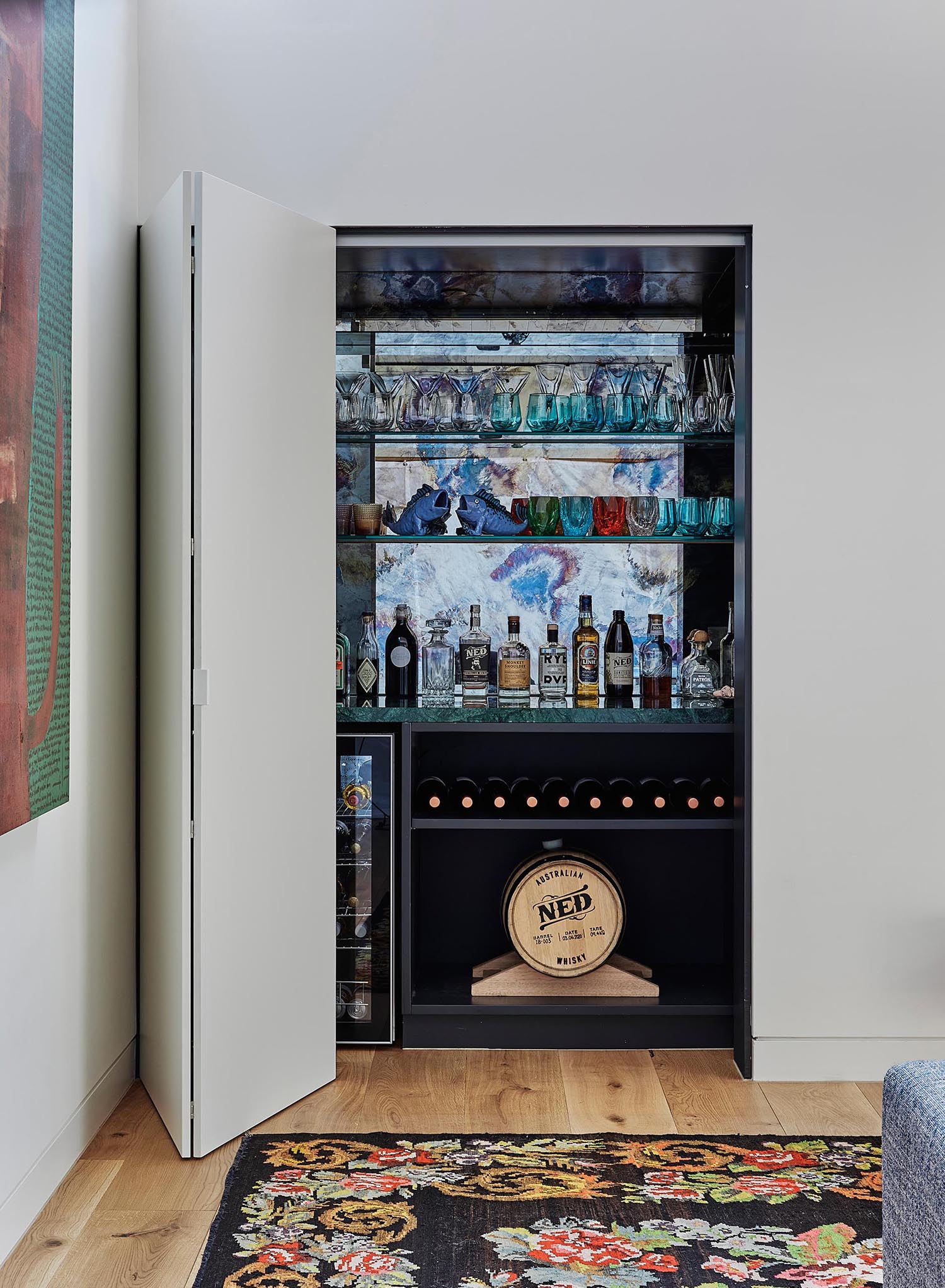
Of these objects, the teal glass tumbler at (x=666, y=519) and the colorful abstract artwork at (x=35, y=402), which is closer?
the colorful abstract artwork at (x=35, y=402)

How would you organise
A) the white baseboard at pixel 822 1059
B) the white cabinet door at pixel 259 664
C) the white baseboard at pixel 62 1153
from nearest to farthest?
the white baseboard at pixel 62 1153 → the white cabinet door at pixel 259 664 → the white baseboard at pixel 822 1059

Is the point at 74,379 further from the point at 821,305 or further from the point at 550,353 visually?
the point at 821,305

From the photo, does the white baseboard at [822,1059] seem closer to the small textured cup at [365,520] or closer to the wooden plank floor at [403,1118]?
the wooden plank floor at [403,1118]

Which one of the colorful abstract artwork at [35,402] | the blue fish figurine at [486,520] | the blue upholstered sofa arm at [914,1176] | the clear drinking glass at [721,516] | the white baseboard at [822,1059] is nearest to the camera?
the blue upholstered sofa arm at [914,1176]

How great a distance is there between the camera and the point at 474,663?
10.4 feet

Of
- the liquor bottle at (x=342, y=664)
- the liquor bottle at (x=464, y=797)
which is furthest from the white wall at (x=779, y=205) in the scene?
the liquor bottle at (x=342, y=664)

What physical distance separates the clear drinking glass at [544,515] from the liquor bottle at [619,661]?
34cm

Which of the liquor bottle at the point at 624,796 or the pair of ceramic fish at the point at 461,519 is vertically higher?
the pair of ceramic fish at the point at 461,519

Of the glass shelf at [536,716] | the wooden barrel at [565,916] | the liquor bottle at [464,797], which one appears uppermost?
the glass shelf at [536,716]

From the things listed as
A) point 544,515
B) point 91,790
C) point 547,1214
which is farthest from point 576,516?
point 547,1214

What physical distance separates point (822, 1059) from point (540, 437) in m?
1.92

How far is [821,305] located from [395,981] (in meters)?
2.20

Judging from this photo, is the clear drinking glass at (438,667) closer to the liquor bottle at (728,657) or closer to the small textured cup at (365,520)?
the small textured cup at (365,520)

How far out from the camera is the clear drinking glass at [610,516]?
125 inches
